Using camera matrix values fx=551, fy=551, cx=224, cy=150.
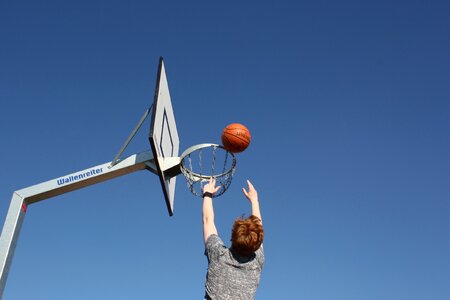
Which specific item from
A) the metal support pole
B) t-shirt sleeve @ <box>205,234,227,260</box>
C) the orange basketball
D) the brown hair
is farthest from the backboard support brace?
the brown hair

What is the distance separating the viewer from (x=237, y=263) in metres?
3.76

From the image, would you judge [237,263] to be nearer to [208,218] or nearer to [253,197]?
[208,218]

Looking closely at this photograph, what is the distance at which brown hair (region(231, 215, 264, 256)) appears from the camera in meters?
3.66

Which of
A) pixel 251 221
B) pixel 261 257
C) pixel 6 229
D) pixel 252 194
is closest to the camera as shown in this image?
pixel 251 221

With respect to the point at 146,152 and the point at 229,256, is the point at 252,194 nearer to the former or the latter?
the point at 229,256

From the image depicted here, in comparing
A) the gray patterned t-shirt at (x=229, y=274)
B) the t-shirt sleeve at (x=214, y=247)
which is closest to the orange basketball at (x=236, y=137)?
the t-shirt sleeve at (x=214, y=247)

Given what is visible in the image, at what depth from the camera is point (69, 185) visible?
818cm

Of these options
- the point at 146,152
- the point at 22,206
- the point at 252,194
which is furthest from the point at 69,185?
→ the point at 252,194

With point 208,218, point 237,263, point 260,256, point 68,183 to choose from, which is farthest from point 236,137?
point 237,263

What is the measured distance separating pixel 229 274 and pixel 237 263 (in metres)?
0.09

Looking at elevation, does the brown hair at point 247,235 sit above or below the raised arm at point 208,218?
below

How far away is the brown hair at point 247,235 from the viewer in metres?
3.66

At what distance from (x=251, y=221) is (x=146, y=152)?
481cm

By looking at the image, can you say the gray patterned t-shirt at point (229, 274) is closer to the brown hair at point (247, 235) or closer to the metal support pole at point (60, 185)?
the brown hair at point (247, 235)
